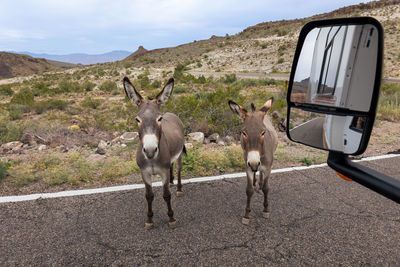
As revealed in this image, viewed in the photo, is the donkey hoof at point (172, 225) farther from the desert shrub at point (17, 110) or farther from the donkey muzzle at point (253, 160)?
the desert shrub at point (17, 110)

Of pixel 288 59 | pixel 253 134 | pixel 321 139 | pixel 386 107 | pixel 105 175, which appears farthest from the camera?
pixel 288 59

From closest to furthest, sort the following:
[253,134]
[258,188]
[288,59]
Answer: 1. [253,134]
2. [258,188]
3. [288,59]

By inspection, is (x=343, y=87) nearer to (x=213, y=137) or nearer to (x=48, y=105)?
(x=213, y=137)

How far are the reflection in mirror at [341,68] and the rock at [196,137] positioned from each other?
5288 mm

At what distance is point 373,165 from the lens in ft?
17.7

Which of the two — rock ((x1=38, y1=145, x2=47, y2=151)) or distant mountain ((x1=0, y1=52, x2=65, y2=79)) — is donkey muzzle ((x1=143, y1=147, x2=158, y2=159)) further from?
distant mountain ((x1=0, y1=52, x2=65, y2=79))

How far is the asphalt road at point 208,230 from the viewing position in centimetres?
268

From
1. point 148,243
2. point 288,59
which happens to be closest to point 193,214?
point 148,243

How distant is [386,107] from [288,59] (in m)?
30.5

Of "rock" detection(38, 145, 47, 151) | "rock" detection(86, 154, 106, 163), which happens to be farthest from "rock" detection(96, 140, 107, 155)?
"rock" detection(38, 145, 47, 151)

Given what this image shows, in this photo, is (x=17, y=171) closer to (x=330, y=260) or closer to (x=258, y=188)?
(x=258, y=188)

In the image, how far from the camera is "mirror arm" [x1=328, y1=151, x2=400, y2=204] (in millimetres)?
1161

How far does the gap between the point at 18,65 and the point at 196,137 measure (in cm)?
10320

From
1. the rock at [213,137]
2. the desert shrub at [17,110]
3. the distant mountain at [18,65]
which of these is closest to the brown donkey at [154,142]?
the rock at [213,137]
